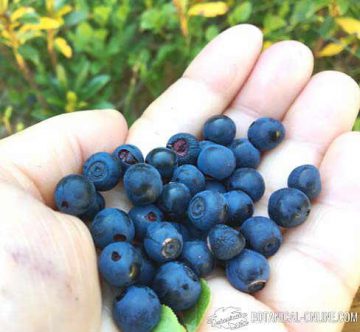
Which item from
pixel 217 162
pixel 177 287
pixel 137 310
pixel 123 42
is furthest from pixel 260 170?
pixel 123 42

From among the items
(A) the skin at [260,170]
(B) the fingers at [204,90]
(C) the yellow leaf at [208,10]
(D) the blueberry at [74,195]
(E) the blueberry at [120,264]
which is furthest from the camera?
(C) the yellow leaf at [208,10]

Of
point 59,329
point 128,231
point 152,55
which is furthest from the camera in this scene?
point 152,55

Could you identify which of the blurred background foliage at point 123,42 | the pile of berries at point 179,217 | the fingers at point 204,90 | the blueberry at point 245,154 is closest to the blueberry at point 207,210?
the pile of berries at point 179,217

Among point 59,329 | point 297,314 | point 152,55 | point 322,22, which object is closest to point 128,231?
point 59,329

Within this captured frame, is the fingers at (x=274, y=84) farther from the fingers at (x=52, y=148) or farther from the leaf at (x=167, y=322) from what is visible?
the leaf at (x=167, y=322)

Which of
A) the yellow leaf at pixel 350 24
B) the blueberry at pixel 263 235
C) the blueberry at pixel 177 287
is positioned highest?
the yellow leaf at pixel 350 24

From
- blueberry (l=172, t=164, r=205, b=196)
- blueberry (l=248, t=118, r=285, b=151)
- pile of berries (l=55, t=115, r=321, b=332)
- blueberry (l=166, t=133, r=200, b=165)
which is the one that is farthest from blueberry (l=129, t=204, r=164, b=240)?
blueberry (l=248, t=118, r=285, b=151)

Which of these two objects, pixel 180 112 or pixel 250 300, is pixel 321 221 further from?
pixel 180 112
